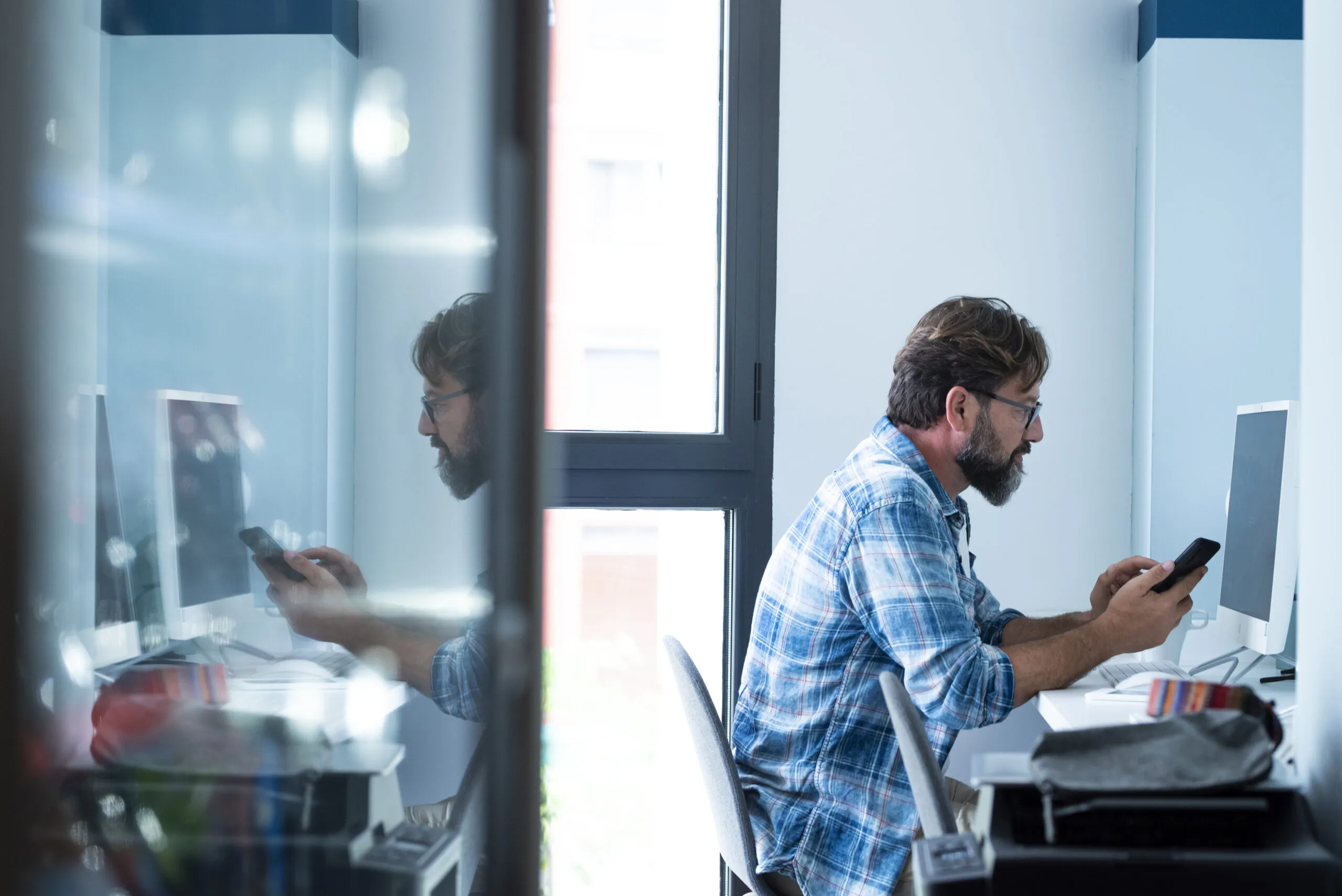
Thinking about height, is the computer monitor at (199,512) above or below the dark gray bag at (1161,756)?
above

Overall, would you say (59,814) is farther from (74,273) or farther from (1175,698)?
(1175,698)

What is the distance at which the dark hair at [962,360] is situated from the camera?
175 cm

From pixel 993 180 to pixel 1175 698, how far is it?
Result: 5.02 feet

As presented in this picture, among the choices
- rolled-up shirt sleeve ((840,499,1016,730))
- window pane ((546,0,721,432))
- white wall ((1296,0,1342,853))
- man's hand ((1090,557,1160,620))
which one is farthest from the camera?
window pane ((546,0,721,432))

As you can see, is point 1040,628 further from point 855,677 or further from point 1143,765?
point 1143,765

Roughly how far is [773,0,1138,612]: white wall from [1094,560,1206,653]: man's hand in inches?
25.8

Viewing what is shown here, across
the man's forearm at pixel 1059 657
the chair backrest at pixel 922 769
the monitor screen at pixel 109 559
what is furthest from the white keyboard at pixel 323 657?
the man's forearm at pixel 1059 657

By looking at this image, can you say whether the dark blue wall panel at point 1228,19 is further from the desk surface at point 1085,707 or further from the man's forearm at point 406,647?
the man's forearm at point 406,647

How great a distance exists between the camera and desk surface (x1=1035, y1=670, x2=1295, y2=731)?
59.8 inches

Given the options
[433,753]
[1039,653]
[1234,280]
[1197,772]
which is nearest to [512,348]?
[433,753]

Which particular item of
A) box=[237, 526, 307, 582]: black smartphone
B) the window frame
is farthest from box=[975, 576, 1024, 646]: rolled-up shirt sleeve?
box=[237, 526, 307, 582]: black smartphone

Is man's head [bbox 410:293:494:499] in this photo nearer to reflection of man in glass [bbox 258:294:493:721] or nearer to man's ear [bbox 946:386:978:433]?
reflection of man in glass [bbox 258:294:493:721]

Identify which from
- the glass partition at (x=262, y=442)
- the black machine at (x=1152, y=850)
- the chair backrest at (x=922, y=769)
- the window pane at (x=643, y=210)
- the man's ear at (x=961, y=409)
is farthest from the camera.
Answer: the window pane at (x=643, y=210)

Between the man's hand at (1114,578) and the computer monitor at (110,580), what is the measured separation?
166cm
